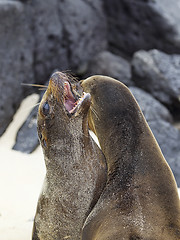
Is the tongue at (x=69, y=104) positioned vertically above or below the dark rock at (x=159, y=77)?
above

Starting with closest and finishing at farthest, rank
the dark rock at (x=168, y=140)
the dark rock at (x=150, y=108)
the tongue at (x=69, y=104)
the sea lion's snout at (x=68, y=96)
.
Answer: the sea lion's snout at (x=68, y=96) → the tongue at (x=69, y=104) → the dark rock at (x=168, y=140) → the dark rock at (x=150, y=108)

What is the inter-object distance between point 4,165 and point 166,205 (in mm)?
4073

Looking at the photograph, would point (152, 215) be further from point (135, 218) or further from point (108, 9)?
point (108, 9)

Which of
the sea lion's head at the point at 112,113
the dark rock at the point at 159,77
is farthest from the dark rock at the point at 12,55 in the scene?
the sea lion's head at the point at 112,113

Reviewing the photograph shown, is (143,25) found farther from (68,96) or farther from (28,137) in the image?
(68,96)

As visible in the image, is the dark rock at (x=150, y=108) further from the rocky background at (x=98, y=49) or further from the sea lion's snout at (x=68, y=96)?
the sea lion's snout at (x=68, y=96)

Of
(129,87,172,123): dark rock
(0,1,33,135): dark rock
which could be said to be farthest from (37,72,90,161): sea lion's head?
(0,1,33,135): dark rock

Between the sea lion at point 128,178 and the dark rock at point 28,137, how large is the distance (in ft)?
12.2

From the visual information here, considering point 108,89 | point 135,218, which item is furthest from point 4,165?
point 135,218

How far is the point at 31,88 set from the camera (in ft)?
32.2

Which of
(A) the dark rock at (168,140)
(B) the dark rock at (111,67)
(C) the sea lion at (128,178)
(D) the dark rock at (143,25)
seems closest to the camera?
(C) the sea lion at (128,178)

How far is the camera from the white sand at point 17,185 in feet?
17.5

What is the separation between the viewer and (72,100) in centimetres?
398

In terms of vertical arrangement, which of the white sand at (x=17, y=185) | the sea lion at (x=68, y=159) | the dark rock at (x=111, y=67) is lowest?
the dark rock at (x=111, y=67)
